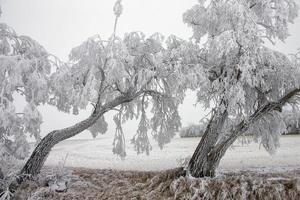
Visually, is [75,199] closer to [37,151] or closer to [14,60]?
[37,151]

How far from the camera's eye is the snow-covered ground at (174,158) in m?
9.54

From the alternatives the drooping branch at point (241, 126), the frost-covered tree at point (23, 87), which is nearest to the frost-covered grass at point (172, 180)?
the drooping branch at point (241, 126)

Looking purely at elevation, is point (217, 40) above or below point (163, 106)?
above

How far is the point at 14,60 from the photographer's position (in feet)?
23.2

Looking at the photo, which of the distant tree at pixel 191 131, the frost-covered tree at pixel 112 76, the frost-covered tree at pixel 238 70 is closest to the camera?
the frost-covered tree at pixel 238 70

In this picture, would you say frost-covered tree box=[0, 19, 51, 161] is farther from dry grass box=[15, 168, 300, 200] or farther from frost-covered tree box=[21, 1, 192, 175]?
dry grass box=[15, 168, 300, 200]

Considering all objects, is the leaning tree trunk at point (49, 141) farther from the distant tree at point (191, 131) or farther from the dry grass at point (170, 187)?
the distant tree at point (191, 131)

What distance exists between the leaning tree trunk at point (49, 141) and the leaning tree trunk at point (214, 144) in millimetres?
1860

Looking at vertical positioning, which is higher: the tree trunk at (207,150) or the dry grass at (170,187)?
the tree trunk at (207,150)

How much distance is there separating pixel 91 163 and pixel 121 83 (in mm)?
3942

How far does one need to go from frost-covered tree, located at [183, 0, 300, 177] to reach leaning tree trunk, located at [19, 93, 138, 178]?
188 centimetres

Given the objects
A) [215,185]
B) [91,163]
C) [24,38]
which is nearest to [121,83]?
[24,38]

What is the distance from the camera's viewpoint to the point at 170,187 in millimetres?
6914

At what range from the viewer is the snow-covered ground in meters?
9.54
